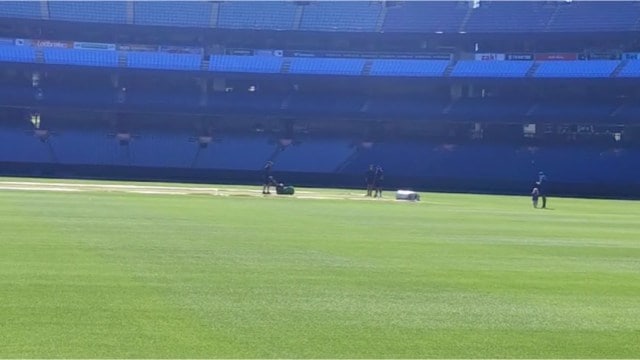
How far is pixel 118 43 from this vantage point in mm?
59188

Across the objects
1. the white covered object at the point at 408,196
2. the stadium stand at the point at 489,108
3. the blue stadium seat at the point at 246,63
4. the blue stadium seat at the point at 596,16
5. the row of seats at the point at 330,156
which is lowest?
the white covered object at the point at 408,196

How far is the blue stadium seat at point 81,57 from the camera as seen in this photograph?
56.3 m

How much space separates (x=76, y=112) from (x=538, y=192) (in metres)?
34.8

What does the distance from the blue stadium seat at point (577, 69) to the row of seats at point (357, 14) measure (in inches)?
89.6

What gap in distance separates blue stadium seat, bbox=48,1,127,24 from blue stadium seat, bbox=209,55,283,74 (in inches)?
283

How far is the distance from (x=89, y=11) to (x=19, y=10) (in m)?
4.70

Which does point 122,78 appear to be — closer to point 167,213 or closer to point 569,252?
point 167,213

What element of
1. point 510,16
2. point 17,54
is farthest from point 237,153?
point 510,16

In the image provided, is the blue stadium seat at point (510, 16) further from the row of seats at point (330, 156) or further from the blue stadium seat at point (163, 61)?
the blue stadium seat at point (163, 61)

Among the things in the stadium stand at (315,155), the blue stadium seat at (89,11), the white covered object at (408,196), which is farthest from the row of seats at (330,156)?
the white covered object at (408,196)

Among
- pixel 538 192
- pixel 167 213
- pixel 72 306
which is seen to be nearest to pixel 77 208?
pixel 167 213

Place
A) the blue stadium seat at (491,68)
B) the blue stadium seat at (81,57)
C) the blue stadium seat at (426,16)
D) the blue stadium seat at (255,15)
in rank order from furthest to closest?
the blue stadium seat at (426,16), the blue stadium seat at (255,15), the blue stadium seat at (491,68), the blue stadium seat at (81,57)

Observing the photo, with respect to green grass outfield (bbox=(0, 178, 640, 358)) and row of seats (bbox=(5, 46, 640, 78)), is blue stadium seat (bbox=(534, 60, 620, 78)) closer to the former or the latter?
row of seats (bbox=(5, 46, 640, 78))

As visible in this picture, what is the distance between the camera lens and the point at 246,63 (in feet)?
191
